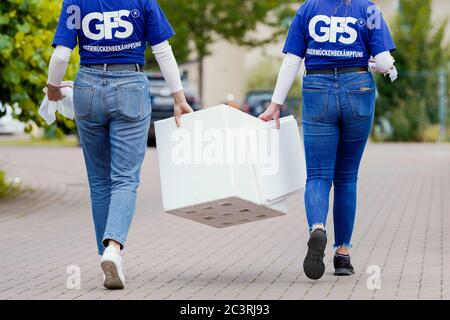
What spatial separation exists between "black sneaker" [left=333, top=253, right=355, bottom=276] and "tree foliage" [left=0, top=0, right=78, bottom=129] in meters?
5.13

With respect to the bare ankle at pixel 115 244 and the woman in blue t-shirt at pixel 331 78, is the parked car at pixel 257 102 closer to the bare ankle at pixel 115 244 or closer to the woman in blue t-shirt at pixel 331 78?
the woman in blue t-shirt at pixel 331 78

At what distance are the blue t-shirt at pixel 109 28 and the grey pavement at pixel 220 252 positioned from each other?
129 centimetres

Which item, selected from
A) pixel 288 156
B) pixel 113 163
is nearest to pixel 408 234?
pixel 288 156

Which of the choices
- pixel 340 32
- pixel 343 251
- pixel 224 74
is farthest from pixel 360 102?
pixel 224 74

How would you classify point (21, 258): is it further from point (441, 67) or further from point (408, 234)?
point (441, 67)

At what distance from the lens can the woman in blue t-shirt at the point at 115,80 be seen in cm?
677

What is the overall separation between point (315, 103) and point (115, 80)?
1.17 m

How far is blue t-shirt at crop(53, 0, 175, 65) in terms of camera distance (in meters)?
6.76

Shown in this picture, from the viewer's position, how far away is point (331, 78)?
23.2 ft

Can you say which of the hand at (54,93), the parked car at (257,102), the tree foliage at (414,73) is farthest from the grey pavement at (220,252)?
the parked car at (257,102)

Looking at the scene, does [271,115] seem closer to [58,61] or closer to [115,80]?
[115,80]

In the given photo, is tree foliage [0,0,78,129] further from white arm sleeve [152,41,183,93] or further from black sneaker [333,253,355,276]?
black sneaker [333,253,355,276]

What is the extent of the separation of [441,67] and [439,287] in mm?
27757

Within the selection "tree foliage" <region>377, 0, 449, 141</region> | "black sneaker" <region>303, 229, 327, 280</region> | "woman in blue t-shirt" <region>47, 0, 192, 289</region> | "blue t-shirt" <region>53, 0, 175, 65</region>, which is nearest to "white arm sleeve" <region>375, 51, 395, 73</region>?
"black sneaker" <region>303, 229, 327, 280</region>
